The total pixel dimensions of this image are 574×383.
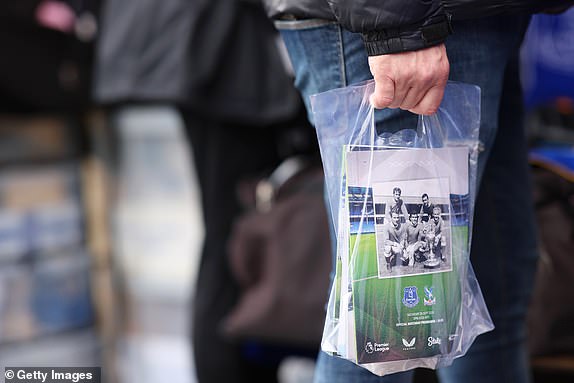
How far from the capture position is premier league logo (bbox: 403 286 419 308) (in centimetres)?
76

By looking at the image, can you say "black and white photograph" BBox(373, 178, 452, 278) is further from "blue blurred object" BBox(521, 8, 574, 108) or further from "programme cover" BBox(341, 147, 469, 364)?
"blue blurred object" BBox(521, 8, 574, 108)

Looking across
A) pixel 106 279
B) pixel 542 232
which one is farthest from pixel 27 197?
pixel 542 232

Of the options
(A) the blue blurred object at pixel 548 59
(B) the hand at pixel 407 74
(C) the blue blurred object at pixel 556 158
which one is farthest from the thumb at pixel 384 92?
(A) the blue blurred object at pixel 548 59

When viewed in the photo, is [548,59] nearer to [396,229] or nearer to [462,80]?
[462,80]

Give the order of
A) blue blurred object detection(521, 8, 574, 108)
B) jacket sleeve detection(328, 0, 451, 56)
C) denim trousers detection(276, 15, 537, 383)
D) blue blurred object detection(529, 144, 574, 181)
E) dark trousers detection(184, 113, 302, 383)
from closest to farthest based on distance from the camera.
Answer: jacket sleeve detection(328, 0, 451, 56) < denim trousers detection(276, 15, 537, 383) < blue blurred object detection(529, 144, 574, 181) < dark trousers detection(184, 113, 302, 383) < blue blurred object detection(521, 8, 574, 108)

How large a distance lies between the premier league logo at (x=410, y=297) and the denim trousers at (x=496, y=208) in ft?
0.35

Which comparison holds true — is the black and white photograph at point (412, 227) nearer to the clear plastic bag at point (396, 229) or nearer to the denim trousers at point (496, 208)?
the clear plastic bag at point (396, 229)

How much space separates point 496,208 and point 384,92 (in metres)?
0.29

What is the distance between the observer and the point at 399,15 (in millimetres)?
708

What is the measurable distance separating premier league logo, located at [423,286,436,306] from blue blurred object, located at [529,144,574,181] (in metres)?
0.60

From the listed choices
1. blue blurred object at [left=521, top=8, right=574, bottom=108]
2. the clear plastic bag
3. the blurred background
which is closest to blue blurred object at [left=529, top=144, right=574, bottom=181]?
the blurred background

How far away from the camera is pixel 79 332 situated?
6.51 feet

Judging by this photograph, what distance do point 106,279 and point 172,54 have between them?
0.81 meters

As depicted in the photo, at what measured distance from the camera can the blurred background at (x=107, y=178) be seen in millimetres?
1566
